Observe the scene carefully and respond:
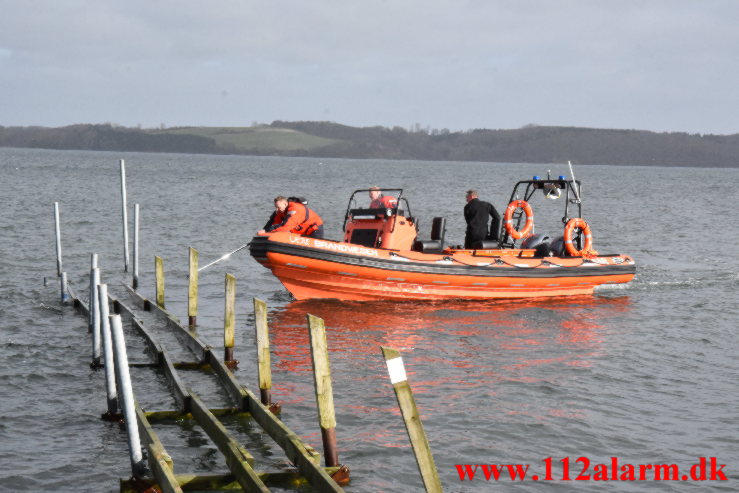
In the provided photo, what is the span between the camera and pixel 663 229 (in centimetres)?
4100

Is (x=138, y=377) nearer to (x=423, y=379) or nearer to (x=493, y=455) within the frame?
(x=423, y=379)

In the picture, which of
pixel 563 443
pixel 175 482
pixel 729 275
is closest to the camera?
pixel 175 482

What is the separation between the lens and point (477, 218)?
18.0m

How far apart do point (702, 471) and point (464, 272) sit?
29.5 ft

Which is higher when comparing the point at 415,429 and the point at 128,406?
the point at 415,429

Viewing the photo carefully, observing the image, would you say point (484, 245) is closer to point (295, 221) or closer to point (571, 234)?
point (571, 234)

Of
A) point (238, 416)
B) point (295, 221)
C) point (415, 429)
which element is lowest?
point (238, 416)

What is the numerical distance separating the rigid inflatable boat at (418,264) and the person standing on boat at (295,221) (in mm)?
693

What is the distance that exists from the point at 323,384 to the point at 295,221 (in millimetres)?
9457

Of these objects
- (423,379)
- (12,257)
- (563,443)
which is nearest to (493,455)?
(563,443)

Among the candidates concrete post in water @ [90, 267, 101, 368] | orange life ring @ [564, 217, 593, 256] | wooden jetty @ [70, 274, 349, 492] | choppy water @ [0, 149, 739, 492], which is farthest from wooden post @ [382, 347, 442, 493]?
orange life ring @ [564, 217, 593, 256]

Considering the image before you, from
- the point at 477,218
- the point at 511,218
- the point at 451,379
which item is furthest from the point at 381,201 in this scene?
the point at 451,379

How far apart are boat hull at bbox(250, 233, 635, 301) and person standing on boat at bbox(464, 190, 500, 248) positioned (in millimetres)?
580

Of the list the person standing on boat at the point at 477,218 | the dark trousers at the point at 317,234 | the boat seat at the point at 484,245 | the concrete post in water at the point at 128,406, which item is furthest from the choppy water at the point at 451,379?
the person standing on boat at the point at 477,218
